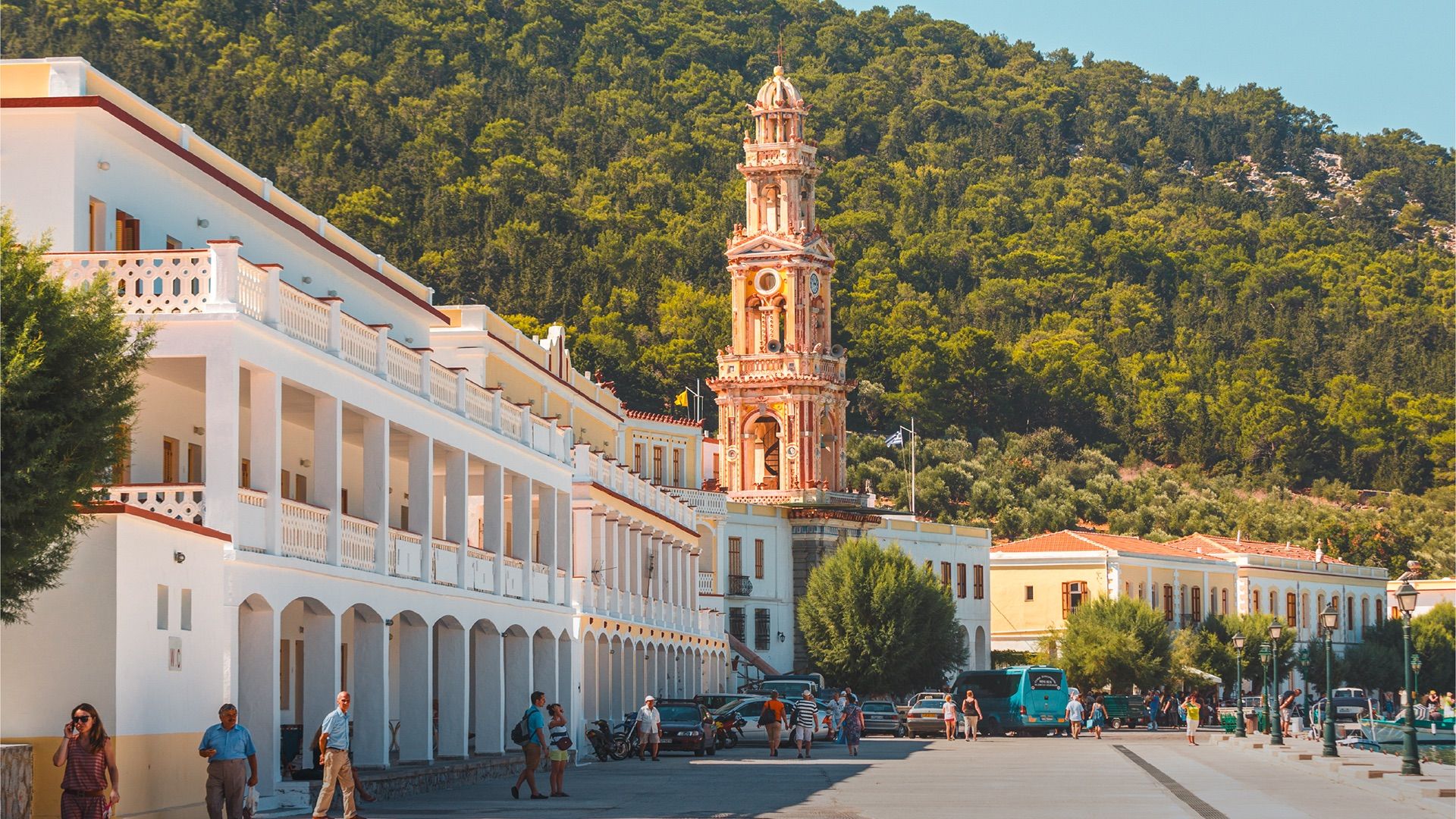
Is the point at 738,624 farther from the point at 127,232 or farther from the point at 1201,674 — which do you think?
the point at 127,232

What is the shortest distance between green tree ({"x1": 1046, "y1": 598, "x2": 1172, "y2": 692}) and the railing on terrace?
5632 cm

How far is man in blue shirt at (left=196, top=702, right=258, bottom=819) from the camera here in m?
20.8

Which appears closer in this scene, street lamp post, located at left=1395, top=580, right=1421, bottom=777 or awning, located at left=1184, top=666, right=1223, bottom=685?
street lamp post, located at left=1395, top=580, right=1421, bottom=777

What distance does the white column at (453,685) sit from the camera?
3338 centimetres

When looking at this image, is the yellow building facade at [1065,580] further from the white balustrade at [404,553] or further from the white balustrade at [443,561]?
the white balustrade at [404,553]

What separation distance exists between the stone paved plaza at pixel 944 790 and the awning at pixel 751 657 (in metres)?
28.6

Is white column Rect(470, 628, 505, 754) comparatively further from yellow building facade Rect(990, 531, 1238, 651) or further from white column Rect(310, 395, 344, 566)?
yellow building facade Rect(990, 531, 1238, 651)

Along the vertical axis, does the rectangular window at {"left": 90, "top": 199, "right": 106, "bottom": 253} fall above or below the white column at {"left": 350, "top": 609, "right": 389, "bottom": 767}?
above

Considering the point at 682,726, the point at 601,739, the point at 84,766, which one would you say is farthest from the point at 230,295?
the point at 682,726

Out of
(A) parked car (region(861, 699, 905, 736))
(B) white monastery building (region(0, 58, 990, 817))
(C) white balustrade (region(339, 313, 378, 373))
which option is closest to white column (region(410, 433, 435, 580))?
(B) white monastery building (region(0, 58, 990, 817))

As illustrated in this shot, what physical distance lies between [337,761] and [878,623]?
177 feet

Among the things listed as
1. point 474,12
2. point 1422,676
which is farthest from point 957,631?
point 474,12

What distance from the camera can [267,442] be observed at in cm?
2430

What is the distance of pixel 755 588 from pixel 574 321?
2056 inches
